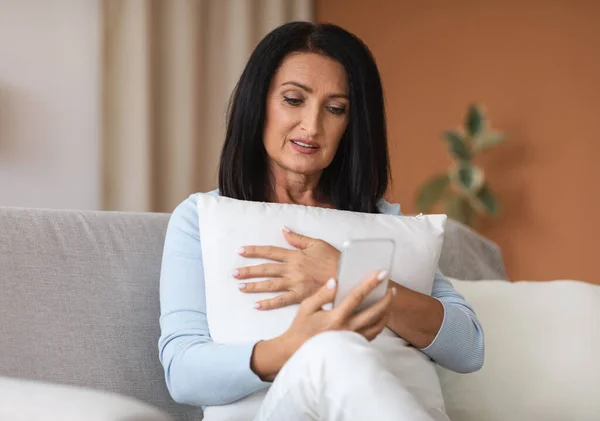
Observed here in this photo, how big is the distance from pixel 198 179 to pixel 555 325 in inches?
103

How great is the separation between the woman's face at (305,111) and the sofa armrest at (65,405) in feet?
2.82

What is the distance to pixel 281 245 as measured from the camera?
151 cm

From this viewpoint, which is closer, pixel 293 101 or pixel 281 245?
pixel 281 245

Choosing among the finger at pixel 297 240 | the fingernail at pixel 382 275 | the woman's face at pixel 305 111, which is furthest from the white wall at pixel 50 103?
the fingernail at pixel 382 275

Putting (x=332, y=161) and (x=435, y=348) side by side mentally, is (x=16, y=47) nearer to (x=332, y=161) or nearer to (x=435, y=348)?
(x=332, y=161)

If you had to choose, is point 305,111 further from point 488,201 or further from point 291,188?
point 488,201

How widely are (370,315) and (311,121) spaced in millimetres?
565

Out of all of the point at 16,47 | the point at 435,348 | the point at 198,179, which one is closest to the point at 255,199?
the point at 435,348

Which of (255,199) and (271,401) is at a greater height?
(255,199)

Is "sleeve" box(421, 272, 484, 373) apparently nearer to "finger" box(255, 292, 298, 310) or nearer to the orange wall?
"finger" box(255, 292, 298, 310)

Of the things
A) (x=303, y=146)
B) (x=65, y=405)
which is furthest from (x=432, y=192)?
(x=65, y=405)

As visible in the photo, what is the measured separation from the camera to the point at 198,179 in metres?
4.23

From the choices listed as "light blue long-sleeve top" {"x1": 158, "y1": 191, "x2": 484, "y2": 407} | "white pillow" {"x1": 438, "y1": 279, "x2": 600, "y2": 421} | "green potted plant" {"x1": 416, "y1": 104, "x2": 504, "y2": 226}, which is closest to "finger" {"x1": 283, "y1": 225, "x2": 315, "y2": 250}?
"light blue long-sleeve top" {"x1": 158, "y1": 191, "x2": 484, "y2": 407}

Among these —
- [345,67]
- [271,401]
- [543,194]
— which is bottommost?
[543,194]
